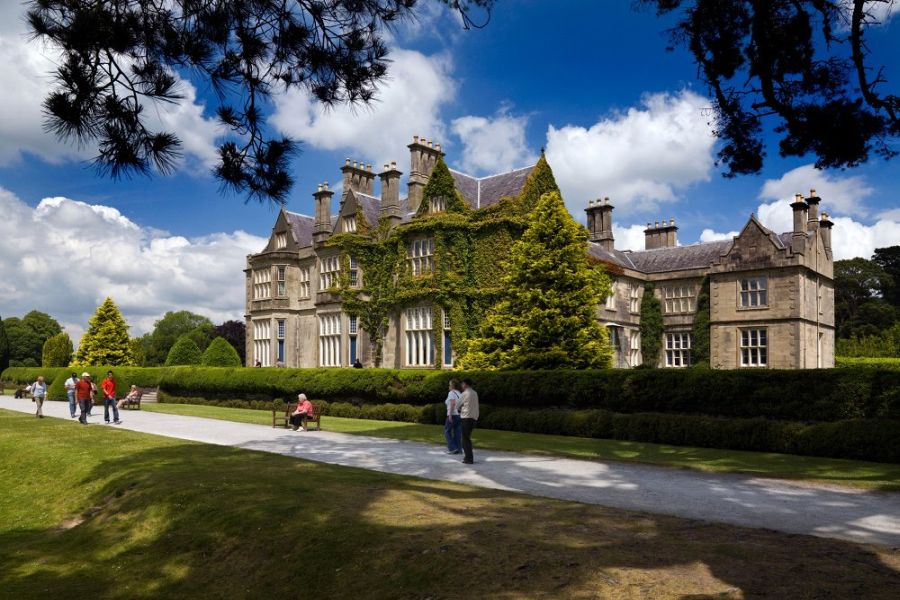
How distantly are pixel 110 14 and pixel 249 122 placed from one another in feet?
6.82

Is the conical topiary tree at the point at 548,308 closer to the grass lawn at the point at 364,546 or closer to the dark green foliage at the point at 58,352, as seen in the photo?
the grass lawn at the point at 364,546

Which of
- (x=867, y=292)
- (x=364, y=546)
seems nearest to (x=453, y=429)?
(x=364, y=546)

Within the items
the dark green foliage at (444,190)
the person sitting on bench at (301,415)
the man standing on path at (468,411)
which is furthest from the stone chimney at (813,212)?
the man standing on path at (468,411)

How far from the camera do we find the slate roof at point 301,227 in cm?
4700

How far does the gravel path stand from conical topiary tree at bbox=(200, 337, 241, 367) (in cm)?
2723

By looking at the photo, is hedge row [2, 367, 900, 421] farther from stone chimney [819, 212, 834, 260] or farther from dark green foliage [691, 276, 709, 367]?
stone chimney [819, 212, 834, 260]

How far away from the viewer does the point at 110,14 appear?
8.09m

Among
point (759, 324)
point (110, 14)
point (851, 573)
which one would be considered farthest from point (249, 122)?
point (759, 324)

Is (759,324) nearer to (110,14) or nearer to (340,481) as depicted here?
(340,481)

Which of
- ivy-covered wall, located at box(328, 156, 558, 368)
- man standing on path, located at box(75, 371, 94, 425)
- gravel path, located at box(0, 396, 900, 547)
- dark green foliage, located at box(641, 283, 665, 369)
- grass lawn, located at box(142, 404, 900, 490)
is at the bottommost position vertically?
grass lawn, located at box(142, 404, 900, 490)

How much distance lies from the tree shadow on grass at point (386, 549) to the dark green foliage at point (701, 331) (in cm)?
3497

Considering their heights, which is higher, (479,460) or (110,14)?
(110,14)

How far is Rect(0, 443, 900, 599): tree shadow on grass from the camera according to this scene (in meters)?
6.72

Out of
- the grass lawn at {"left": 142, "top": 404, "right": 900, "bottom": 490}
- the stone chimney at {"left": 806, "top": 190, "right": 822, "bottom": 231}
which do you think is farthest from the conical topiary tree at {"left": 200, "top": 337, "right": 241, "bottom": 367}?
the stone chimney at {"left": 806, "top": 190, "right": 822, "bottom": 231}
